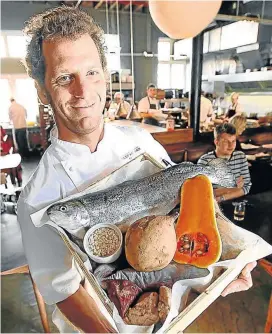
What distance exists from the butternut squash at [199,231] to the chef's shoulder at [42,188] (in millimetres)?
227

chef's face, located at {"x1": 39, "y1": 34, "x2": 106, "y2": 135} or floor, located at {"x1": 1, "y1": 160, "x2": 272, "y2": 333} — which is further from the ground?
chef's face, located at {"x1": 39, "y1": 34, "x2": 106, "y2": 135}

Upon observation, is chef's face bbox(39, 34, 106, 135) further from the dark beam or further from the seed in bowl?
the dark beam

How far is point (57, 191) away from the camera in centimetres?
52

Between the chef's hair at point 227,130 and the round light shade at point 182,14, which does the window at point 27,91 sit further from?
the chef's hair at point 227,130

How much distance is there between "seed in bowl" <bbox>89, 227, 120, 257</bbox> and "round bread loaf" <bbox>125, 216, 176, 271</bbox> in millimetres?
23

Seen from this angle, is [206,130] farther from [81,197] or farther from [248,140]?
[81,197]

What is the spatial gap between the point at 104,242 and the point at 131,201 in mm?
79

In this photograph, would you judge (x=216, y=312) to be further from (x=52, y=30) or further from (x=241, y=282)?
(x=52, y=30)

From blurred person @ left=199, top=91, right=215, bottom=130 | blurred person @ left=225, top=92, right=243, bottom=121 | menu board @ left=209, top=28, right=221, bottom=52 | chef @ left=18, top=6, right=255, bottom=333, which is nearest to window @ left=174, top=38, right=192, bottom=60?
menu board @ left=209, top=28, right=221, bottom=52

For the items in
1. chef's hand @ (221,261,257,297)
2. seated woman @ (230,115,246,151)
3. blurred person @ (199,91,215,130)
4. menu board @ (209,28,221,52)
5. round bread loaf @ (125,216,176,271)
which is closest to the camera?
round bread loaf @ (125,216,176,271)

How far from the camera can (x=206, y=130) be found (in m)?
2.03

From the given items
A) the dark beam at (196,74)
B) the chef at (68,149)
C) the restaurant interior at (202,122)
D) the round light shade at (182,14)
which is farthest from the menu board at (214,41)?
the chef at (68,149)

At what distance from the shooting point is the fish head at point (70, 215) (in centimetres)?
42

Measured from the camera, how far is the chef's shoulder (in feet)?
1.67
